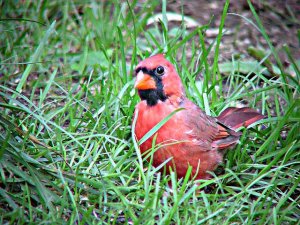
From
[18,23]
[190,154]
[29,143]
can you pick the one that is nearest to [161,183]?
[190,154]

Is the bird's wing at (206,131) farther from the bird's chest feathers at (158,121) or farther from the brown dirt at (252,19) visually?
the brown dirt at (252,19)

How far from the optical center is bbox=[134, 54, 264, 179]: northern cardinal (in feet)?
12.4

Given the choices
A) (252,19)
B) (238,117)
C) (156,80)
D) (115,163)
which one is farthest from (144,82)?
(252,19)

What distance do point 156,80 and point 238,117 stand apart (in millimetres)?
707

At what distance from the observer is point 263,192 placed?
11.9ft

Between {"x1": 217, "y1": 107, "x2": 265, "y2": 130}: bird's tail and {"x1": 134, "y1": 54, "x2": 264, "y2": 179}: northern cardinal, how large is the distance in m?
0.02

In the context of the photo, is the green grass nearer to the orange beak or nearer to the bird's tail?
the bird's tail

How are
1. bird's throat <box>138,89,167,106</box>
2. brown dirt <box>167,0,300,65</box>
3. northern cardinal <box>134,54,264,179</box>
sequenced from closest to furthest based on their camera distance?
northern cardinal <box>134,54,264,179</box> → bird's throat <box>138,89,167,106</box> → brown dirt <box>167,0,300,65</box>

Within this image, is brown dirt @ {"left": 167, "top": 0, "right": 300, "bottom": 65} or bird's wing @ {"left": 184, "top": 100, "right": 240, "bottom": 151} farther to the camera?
brown dirt @ {"left": 167, "top": 0, "right": 300, "bottom": 65}

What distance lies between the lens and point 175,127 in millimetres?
3846

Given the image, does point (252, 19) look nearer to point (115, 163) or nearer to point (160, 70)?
point (160, 70)

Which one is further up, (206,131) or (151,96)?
(151,96)

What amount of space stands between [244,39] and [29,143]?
2.99m

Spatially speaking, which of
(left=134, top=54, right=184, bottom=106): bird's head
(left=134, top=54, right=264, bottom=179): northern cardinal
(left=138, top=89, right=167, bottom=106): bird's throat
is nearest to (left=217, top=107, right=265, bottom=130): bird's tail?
(left=134, top=54, right=264, bottom=179): northern cardinal
